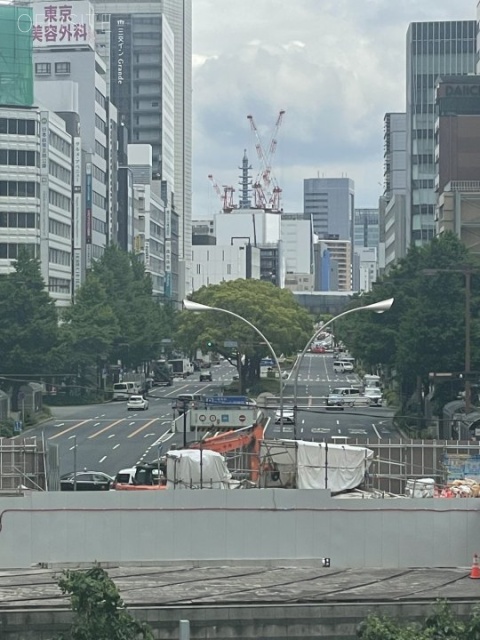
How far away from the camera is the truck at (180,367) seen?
552 feet

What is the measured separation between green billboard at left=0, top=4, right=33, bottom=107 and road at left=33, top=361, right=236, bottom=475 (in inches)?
1170

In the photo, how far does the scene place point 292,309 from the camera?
472ft

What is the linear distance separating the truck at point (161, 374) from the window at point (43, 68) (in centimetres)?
3758

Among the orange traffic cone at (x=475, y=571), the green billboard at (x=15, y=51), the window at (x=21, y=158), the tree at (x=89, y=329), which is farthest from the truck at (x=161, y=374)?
the orange traffic cone at (x=475, y=571)

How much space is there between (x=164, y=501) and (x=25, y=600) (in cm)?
673

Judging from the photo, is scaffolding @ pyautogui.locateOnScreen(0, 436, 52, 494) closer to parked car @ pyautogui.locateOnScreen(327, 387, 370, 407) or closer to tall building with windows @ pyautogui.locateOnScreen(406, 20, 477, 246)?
parked car @ pyautogui.locateOnScreen(327, 387, 370, 407)

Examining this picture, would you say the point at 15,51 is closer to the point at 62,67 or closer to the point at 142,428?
the point at 62,67

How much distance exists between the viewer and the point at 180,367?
17350 cm

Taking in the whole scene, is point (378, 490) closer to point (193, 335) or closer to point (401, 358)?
point (401, 358)

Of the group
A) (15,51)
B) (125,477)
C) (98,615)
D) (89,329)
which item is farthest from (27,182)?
(98,615)

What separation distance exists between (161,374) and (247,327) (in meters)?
22.4

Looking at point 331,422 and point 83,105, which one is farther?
point 83,105

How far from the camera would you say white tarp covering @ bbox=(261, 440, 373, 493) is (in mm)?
44469

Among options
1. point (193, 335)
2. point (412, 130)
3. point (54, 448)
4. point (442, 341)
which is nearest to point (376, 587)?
point (54, 448)
